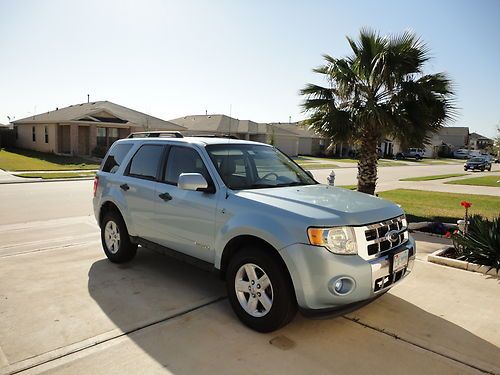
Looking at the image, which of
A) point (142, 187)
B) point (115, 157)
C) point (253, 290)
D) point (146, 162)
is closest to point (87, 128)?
point (115, 157)

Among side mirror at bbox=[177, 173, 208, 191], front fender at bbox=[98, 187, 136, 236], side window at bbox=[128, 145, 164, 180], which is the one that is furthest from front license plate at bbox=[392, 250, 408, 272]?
front fender at bbox=[98, 187, 136, 236]

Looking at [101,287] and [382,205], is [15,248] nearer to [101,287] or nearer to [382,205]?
[101,287]

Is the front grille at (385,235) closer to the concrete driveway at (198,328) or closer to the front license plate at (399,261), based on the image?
the front license plate at (399,261)

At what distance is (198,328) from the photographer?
3812mm

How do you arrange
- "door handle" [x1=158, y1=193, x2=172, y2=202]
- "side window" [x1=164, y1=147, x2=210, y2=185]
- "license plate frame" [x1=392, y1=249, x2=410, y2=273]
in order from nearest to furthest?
1. "license plate frame" [x1=392, y1=249, x2=410, y2=273]
2. "side window" [x1=164, y1=147, x2=210, y2=185]
3. "door handle" [x1=158, y1=193, x2=172, y2=202]

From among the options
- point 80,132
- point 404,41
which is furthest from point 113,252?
point 80,132

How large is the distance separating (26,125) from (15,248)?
38.1 meters

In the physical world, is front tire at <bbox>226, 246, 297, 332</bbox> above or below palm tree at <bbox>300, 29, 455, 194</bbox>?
below

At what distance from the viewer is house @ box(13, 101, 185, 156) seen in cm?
3206

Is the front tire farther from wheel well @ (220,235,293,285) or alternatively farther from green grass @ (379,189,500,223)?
green grass @ (379,189,500,223)

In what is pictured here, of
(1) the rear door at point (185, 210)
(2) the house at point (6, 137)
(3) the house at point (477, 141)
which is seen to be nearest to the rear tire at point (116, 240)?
(1) the rear door at point (185, 210)

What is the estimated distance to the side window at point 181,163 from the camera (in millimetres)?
4578

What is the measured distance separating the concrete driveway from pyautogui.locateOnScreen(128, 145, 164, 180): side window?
1.32m

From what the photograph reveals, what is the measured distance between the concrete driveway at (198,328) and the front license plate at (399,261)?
62cm
